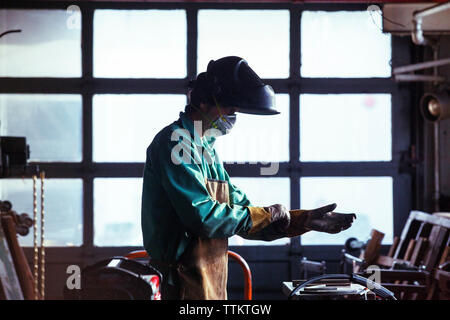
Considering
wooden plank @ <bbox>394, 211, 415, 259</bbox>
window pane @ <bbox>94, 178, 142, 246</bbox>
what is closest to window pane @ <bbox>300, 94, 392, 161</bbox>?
wooden plank @ <bbox>394, 211, 415, 259</bbox>

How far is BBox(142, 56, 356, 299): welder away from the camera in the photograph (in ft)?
6.15

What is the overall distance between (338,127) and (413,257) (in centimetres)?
157

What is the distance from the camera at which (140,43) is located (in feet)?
18.5

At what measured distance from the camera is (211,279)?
202 cm

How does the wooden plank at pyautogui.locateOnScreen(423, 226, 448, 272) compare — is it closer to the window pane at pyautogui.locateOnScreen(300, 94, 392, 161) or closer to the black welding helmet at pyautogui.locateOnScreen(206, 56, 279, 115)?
the window pane at pyautogui.locateOnScreen(300, 94, 392, 161)

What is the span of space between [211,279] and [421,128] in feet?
14.0

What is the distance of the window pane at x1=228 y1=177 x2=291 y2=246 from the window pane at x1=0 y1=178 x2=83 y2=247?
159 centimetres

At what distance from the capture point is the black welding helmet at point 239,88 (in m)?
1.96

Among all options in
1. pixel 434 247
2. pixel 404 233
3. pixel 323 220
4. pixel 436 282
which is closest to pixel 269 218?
pixel 323 220

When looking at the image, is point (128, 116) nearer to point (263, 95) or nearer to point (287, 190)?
point (287, 190)

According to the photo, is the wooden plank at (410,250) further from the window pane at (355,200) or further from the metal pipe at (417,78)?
the metal pipe at (417,78)

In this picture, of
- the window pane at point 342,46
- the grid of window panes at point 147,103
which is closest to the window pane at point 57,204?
the grid of window panes at point 147,103
